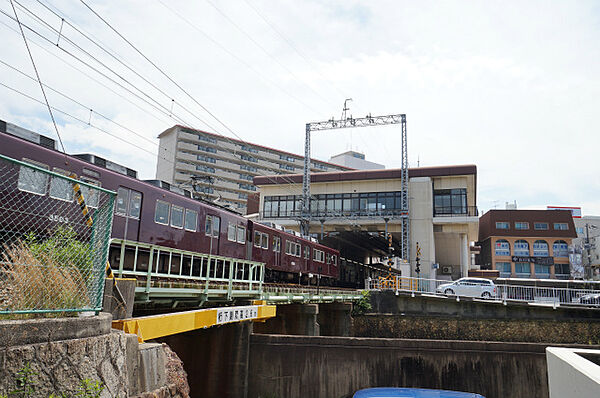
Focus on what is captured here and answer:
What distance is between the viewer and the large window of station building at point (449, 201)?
35.8 metres

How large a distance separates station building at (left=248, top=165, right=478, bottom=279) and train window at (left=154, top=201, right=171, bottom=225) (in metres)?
22.2

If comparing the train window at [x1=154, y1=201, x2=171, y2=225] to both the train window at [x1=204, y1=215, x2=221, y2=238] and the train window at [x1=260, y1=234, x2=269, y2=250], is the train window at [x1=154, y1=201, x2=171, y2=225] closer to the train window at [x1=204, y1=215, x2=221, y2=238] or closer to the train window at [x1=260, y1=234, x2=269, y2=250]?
the train window at [x1=204, y1=215, x2=221, y2=238]

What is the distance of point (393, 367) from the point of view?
37.2 feet

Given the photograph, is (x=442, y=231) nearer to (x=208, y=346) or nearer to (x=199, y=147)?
Result: (x=208, y=346)

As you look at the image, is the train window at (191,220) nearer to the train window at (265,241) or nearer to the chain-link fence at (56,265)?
the train window at (265,241)

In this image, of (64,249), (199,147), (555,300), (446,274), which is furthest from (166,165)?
(64,249)

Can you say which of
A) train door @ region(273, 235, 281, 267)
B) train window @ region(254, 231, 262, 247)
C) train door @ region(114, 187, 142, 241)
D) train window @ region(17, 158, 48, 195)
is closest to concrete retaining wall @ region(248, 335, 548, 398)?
train door @ region(114, 187, 142, 241)

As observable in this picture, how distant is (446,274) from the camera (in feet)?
148

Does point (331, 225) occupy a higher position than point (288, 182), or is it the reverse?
point (288, 182)

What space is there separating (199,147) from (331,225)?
39701 millimetres

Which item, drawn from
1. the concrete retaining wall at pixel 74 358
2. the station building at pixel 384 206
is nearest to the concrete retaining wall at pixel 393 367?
the concrete retaining wall at pixel 74 358

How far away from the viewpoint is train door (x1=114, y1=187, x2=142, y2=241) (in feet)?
38.9

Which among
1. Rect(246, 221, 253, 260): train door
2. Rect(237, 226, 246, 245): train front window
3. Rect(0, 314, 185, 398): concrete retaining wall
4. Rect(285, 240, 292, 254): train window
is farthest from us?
Rect(285, 240, 292, 254): train window

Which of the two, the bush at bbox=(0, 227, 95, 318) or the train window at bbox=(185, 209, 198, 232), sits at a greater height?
the train window at bbox=(185, 209, 198, 232)
